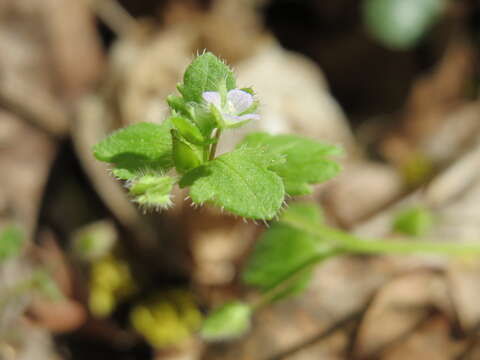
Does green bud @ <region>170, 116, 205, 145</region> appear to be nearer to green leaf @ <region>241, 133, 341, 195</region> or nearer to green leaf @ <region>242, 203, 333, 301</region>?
green leaf @ <region>241, 133, 341, 195</region>

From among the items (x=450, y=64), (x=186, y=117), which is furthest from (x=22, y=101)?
(x=450, y=64)

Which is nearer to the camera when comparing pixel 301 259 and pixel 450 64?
pixel 301 259

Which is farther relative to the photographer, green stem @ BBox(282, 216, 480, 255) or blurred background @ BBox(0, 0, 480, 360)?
blurred background @ BBox(0, 0, 480, 360)

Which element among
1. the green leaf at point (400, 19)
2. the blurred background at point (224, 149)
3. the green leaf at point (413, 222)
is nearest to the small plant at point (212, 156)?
Answer: the blurred background at point (224, 149)

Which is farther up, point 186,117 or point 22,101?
point 186,117

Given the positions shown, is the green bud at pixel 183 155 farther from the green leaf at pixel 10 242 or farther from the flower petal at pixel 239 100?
the green leaf at pixel 10 242

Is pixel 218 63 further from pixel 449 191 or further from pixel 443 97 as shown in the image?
pixel 443 97

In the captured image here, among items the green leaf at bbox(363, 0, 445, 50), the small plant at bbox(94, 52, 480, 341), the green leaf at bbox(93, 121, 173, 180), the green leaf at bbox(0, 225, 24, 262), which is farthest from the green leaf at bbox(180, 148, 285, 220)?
the green leaf at bbox(363, 0, 445, 50)
